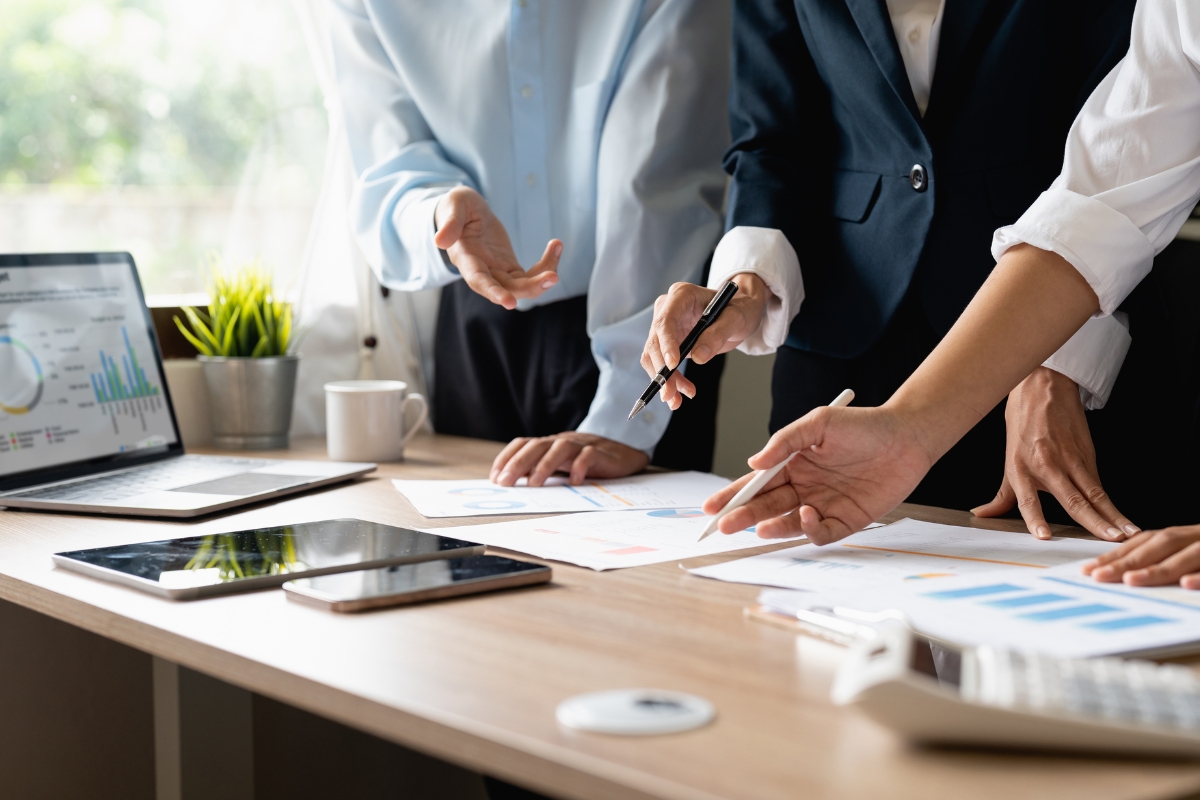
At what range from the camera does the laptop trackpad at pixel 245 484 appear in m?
1.30

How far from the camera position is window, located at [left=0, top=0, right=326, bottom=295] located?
177 centimetres

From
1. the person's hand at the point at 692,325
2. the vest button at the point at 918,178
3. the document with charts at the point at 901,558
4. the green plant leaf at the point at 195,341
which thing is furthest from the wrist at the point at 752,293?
the green plant leaf at the point at 195,341

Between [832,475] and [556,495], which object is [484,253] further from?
[832,475]

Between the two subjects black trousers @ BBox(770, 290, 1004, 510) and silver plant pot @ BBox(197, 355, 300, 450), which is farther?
silver plant pot @ BBox(197, 355, 300, 450)

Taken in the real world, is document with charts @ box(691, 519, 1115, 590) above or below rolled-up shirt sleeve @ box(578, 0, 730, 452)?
below

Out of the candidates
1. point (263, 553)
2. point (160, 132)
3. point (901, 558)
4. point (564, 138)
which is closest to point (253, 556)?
point (263, 553)

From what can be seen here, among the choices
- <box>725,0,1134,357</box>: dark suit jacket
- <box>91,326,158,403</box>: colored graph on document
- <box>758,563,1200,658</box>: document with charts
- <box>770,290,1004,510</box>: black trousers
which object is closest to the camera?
<box>758,563,1200,658</box>: document with charts

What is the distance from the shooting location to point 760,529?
1.01m

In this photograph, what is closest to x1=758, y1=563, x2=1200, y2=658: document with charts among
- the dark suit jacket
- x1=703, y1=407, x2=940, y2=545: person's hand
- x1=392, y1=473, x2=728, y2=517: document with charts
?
x1=703, y1=407, x2=940, y2=545: person's hand

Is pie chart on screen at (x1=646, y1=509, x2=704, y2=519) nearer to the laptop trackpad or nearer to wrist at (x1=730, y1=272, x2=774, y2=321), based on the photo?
wrist at (x1=730, y1=272, x2=774, y2=321)

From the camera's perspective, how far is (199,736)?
1.02m

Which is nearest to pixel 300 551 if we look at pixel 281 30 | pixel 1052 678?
pixel 1052 678

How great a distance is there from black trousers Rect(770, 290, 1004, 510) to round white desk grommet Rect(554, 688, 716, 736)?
2.85ft

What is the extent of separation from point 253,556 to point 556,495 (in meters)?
0.45
